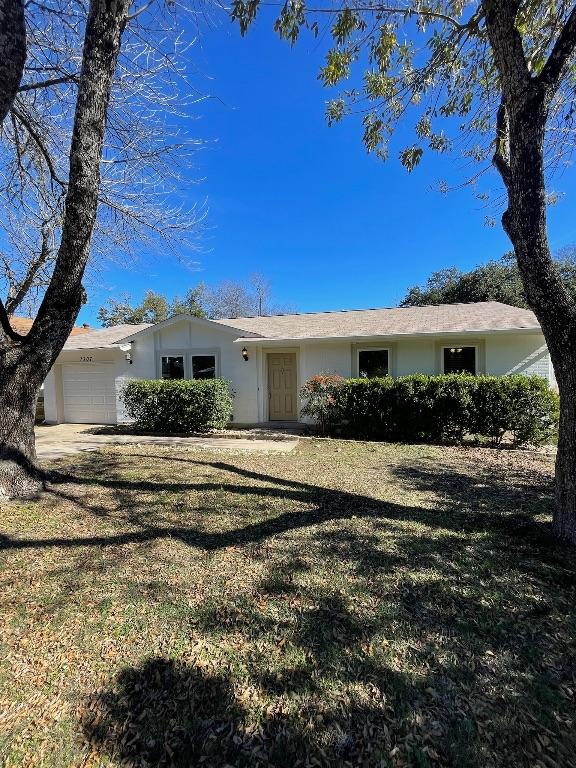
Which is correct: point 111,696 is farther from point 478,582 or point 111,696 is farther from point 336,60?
point 336,60

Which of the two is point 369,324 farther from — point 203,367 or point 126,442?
point 126,442

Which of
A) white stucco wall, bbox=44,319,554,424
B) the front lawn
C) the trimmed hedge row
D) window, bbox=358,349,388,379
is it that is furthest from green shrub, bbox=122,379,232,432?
the front lawn

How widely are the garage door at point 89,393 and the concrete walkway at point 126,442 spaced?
1842mm

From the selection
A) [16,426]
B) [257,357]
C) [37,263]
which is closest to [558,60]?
[16,426]

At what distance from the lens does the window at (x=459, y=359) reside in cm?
1095

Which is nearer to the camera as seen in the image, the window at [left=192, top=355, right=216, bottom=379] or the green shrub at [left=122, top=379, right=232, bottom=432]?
the green shrub at [left=122, top=379, right=232, bottom=432]

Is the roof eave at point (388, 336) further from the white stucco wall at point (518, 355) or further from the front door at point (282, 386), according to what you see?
the front door at point (282, 386)

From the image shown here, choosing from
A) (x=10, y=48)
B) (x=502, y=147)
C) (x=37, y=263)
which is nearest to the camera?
(x=10, y=48)

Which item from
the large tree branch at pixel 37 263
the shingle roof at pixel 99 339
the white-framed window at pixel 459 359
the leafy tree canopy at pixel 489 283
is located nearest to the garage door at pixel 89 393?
the shingle roof at pixel 99 339

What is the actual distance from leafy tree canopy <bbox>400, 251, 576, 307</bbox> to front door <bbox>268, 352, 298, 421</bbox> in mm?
14942

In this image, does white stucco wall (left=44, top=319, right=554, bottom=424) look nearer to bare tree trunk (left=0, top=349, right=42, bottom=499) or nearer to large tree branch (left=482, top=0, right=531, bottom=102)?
bare tree trunk (left=0, top=349, right=42, bottom=499)

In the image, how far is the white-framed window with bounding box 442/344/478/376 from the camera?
430 inches

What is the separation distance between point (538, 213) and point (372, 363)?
8119 millimetres

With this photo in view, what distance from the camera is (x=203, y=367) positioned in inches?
488
